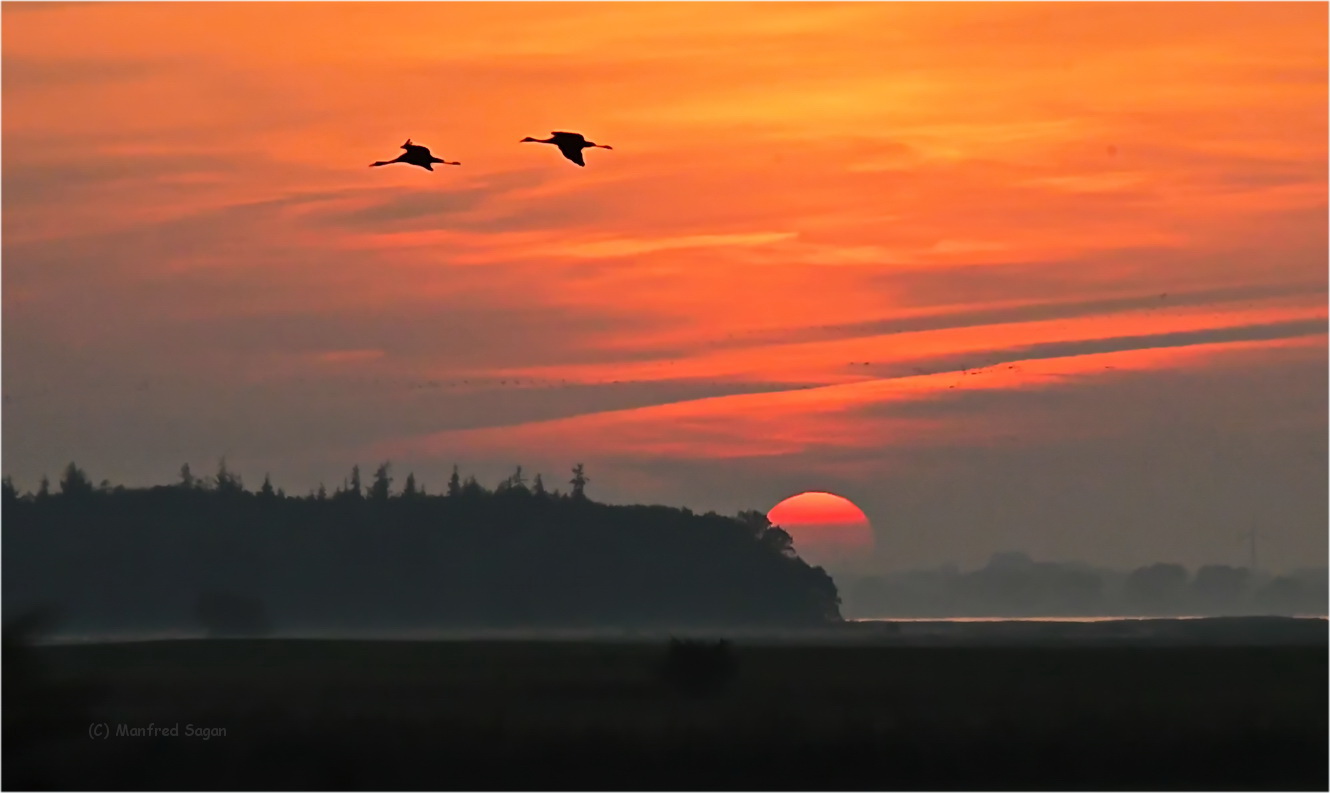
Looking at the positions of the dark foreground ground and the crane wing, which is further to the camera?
the dark foreground ground

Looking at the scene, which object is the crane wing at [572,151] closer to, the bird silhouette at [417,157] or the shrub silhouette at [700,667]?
the bird silhouette at [417,157]

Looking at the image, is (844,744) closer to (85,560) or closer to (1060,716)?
(1060,716)

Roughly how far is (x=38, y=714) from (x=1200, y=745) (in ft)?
105

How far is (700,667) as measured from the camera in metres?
82.1

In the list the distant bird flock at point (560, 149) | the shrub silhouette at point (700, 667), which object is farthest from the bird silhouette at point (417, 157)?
the shrub silhouette at point (700, 667)

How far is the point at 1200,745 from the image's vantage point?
5997 centimetres

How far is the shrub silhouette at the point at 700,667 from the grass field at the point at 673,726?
605 millimetres

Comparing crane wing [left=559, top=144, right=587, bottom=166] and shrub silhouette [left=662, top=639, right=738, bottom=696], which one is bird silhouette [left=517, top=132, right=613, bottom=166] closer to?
crane wing [left=559, top=144, right=587, bottom=166]

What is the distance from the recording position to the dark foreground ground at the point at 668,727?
175 ft

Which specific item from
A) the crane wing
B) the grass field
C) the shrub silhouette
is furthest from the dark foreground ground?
the crane wing

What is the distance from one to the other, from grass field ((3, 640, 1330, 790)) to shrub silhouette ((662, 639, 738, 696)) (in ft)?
1.99

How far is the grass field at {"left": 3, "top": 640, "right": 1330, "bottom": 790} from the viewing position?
53312 mm

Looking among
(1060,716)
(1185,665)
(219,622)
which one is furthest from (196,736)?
(219,622)

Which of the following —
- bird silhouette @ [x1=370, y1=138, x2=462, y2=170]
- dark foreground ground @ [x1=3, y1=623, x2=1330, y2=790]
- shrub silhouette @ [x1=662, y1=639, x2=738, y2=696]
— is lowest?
dark foreground ground @ [x1=3, y1=623, x2=1330, y2=790]
